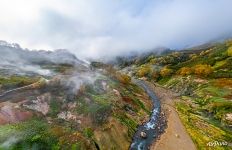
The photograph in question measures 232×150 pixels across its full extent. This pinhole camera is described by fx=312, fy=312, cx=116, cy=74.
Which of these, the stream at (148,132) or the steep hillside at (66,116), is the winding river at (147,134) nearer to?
the stream at (148,132)

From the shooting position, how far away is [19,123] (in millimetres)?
89000

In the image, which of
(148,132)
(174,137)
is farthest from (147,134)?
(174,137)

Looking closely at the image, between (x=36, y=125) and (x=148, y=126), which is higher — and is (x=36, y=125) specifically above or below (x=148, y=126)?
above

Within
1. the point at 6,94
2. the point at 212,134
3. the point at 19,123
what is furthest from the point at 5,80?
the point at 212,134

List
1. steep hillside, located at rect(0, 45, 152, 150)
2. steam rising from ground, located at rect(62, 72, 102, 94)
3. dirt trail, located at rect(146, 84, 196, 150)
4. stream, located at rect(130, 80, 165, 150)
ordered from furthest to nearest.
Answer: steam rising from ground, located at rect(62, 72, 102, 94), stream, located at rect(130, 80, 165, 150), dirt trail, located at rect(146, 84, 196, 150), steep hillside, located at rect(0, 45, 152, 150)

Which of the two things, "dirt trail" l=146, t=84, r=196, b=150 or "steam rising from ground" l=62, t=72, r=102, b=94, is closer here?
"dirt trail" l=146, t=84, r=196, b=150

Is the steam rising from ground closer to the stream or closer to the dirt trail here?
the stream

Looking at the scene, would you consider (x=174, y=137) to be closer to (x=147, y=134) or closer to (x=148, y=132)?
(x=147, y=134)

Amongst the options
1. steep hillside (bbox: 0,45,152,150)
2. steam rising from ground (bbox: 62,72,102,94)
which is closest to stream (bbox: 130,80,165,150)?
steep hillside (bbox: 0,45,152,150)

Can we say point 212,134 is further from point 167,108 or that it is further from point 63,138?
point 63,138

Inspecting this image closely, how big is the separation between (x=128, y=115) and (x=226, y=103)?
52.6 meters

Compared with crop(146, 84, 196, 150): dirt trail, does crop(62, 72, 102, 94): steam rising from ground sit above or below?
above

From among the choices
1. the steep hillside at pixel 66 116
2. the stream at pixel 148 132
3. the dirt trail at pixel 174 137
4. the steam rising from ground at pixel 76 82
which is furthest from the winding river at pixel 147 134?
the steam rising from ground at pixel 76 82

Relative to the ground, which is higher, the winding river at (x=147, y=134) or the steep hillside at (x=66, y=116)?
the steep hillside at (x=66, y=116)
